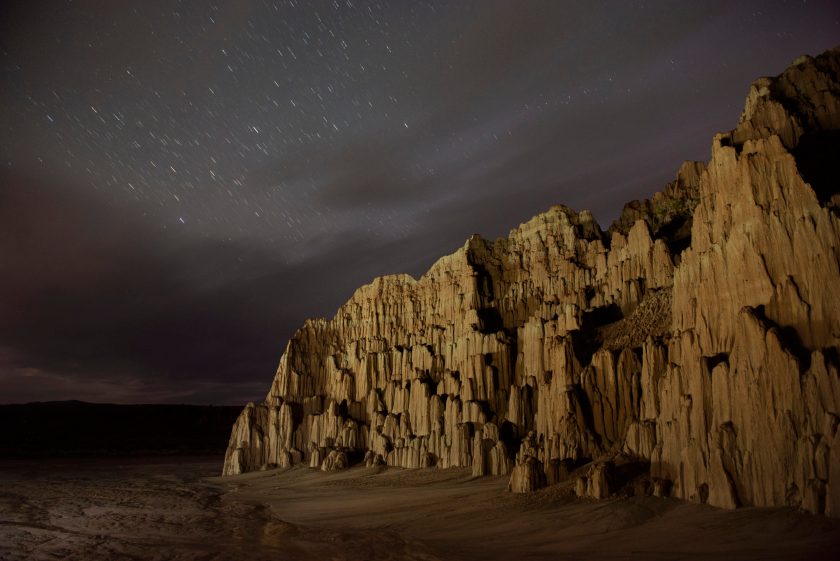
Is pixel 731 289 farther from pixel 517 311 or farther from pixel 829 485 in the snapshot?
pixel 517 311

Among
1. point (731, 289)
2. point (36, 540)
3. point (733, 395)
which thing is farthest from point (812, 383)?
point (36, 540)

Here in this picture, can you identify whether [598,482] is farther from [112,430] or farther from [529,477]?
[112,430]

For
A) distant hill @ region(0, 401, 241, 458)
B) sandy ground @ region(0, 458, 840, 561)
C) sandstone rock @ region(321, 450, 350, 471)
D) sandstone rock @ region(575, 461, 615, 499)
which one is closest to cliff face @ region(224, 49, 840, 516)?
sandstone rock @ region(575, 461, 615, 499)

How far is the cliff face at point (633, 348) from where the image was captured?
755 inches

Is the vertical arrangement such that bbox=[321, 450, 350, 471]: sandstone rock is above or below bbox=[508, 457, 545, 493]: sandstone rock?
below

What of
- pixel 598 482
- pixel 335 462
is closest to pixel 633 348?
pixel 598 482

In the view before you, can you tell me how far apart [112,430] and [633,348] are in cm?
12754

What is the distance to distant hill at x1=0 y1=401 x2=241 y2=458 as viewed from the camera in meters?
112

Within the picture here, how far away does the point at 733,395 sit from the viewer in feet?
65.2

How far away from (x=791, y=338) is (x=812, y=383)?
2.90 metres

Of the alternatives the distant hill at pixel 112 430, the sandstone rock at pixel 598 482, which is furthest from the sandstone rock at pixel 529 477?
the distant hill at pixel 112 430

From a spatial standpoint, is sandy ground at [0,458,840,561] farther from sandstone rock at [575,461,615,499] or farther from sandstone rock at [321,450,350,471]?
sandstone rock at [321,450,350,471]

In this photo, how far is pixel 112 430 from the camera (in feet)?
426

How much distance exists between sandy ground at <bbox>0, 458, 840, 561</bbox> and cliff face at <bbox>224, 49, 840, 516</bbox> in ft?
4.63
